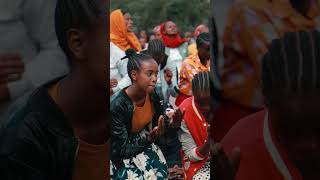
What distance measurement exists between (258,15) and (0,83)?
3.40ft

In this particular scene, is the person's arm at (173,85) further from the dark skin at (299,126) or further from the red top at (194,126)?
the dark skin at (299,126)

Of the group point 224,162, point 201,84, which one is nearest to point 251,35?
point 224,162

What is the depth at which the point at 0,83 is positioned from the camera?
9.82ft

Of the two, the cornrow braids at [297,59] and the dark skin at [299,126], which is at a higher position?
the cornrow braids at [297,59]

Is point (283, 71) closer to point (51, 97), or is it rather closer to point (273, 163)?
point (273, 163)

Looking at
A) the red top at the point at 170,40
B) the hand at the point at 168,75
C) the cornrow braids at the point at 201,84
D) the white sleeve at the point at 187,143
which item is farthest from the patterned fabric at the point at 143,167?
the red top at the point at 170,40

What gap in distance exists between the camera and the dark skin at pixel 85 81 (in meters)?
3.05

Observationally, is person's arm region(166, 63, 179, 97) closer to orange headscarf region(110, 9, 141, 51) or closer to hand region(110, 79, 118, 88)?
orange headscarf region(110, 9, 141, 51)

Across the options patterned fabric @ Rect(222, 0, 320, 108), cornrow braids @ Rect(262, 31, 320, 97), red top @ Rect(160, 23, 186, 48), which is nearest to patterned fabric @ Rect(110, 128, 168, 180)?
patterned fabric @ Rect(222, 0, 320, 108)

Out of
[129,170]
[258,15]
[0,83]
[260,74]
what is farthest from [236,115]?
[129,170]

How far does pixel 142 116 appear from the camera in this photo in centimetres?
464

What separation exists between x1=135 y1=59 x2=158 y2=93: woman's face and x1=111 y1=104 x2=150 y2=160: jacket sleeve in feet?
0.92

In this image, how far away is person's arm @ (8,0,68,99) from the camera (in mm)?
3010

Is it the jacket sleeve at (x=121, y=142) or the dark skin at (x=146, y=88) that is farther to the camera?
the dark skin at (x=146, y=88)
